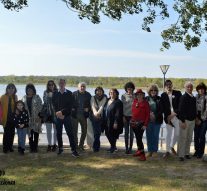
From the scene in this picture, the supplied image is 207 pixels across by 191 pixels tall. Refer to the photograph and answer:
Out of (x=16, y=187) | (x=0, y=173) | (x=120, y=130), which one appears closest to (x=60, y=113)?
(x=120, y=130)

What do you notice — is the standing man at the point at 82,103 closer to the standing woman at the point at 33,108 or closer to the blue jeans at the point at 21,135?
the standing woman at the point at 33,108

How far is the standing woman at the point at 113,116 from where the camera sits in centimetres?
1016

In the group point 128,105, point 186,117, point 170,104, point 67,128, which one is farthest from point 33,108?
point 186,117

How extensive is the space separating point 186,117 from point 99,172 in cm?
249

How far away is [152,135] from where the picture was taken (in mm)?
10125

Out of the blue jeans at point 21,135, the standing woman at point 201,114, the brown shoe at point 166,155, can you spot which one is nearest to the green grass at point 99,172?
the brown shoe at point 166,155

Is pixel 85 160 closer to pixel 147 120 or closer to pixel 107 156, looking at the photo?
pixel 107 156

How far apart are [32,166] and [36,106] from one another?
1.82 meters

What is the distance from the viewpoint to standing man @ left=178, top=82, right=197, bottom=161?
957cm

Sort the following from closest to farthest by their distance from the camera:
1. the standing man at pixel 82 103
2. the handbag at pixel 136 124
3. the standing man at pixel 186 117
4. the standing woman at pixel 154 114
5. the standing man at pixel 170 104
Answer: the standing man at pixel 186 117
the handbag at pixel 136 124
the standing man at pixel 170 104
the standing woman at pixel 154 114
the standing man at pixel 82 103

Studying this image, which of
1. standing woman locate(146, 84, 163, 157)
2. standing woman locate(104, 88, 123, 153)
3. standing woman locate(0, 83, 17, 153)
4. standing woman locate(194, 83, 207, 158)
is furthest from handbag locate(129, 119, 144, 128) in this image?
standing woman locate(0, 83, 17, 153)

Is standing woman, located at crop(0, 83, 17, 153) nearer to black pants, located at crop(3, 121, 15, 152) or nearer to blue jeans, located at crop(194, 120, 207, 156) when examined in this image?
black pants, located at crop(3, 121, 15, 152)

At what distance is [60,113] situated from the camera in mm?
10055

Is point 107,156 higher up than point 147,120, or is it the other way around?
point 147,120
